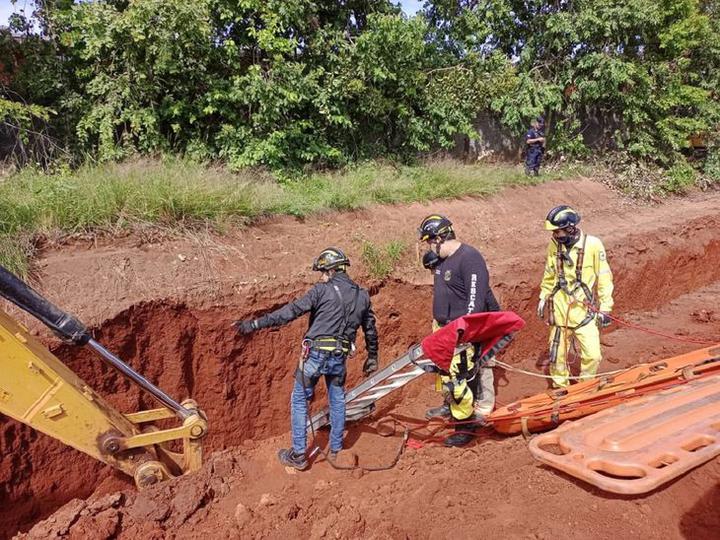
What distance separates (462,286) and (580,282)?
1.51m

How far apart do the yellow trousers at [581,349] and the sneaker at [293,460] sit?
8.94 feet

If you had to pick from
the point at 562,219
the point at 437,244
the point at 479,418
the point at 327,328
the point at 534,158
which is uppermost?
the point at 534,158

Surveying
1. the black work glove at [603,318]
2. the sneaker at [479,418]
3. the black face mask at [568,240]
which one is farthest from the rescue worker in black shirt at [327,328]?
the black work glove at [603,318]

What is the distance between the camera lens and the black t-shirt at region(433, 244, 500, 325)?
470 cm

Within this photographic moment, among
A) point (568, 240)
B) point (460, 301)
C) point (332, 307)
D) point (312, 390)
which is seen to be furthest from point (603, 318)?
point (312, 390)

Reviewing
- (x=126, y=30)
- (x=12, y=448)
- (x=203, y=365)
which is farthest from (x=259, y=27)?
(x=12, y=448)

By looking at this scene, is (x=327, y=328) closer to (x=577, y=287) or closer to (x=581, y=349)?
(x=577, y=287)

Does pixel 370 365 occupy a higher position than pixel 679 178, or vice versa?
pixel 679 178

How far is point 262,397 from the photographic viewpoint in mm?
5684

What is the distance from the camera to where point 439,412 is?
5.92 metres

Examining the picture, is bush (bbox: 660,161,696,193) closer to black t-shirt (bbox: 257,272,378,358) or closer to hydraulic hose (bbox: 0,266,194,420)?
black t-shirt (bbox: 257,272,378,358)

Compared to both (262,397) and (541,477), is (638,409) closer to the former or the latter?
(541,477)

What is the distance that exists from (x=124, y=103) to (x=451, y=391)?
279 inches

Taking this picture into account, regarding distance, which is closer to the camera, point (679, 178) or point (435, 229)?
point (435, 229)
